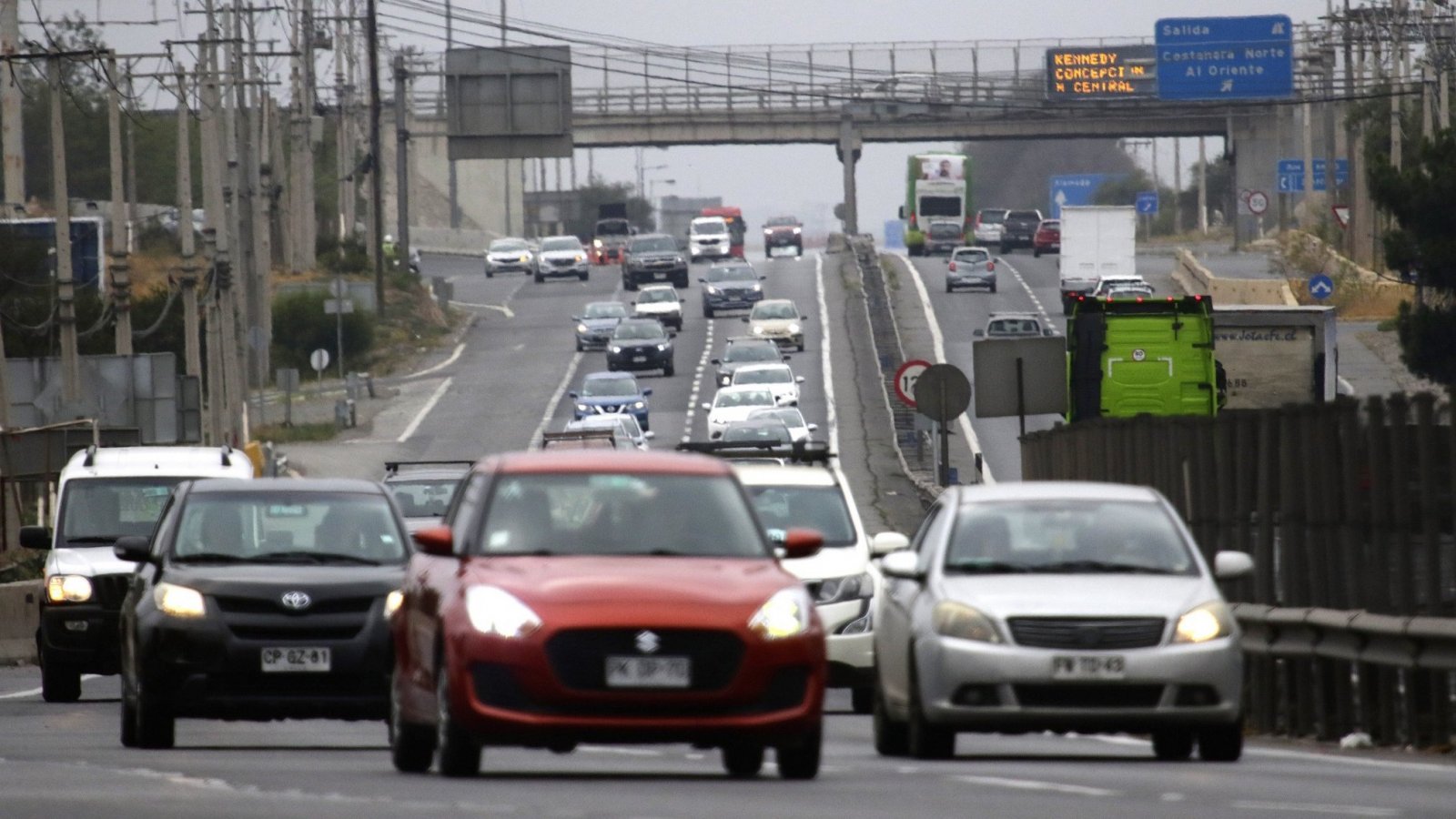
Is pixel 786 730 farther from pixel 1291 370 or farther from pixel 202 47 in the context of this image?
pixel 202 47

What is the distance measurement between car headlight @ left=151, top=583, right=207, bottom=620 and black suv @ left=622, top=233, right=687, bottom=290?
83453 mm

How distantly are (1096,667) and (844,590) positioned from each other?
19.9 feet

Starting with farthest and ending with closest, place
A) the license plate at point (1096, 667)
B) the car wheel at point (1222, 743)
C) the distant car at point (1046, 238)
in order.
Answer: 1. the distant car at point (1046, 238)
2. the car wheel at point (1222, 743)
3. the license plate at point (1096, 667)

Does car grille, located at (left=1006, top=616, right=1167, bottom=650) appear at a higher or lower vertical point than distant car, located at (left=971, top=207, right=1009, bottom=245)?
lower

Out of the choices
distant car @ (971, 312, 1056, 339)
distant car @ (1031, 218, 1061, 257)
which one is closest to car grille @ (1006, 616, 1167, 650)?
distant car @ (971, 312, 1056, 339)

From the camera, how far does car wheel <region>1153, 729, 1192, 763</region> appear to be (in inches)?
527

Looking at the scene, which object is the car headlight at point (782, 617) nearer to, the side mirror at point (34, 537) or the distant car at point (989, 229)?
the side mirror at point (34, 537)

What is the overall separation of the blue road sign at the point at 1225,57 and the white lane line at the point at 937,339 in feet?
36.1

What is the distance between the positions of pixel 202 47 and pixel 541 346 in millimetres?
28449

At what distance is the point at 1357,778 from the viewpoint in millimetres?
12305

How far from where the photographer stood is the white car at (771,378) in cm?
6163

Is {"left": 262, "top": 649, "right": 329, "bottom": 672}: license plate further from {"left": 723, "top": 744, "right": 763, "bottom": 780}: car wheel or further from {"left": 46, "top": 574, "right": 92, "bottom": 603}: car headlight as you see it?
{"left": 46, "top": 574, "right": 92, "bottom": 603}: car headlight

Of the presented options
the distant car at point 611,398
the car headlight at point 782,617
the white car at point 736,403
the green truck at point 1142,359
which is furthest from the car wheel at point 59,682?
the distant car at point 611,398

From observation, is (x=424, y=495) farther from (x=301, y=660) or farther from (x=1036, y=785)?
(x=1036, y=785)
